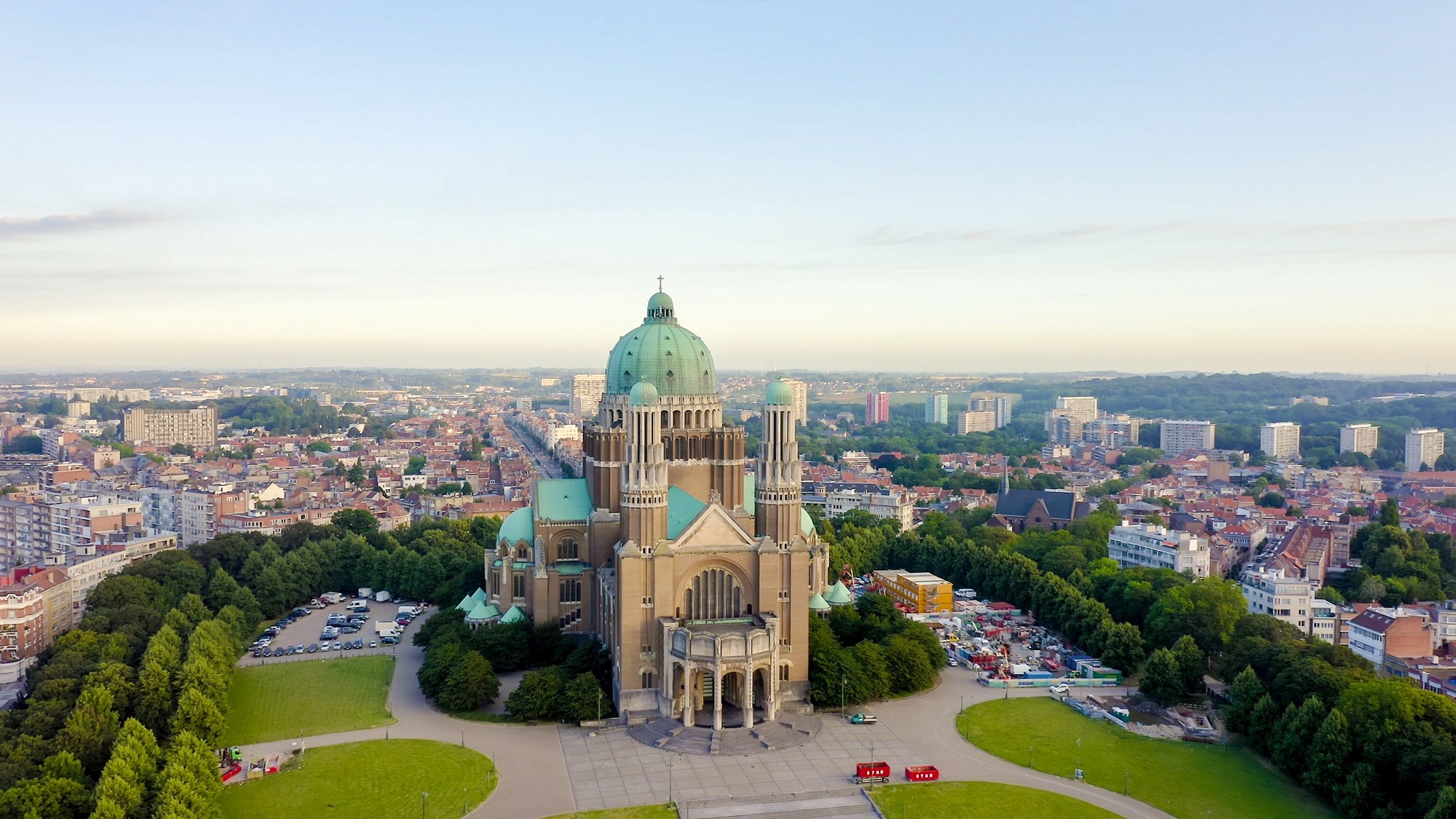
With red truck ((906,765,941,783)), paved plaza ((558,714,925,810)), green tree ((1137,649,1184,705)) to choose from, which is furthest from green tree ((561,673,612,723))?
green tree ((1137,649,1184,705))

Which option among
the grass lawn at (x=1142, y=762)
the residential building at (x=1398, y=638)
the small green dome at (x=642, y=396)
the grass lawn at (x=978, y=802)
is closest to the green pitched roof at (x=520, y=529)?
the small green dome at (x=642, y=396)

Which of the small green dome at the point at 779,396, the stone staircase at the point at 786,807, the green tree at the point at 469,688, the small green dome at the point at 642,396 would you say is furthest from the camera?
the small green dome at the point at 779,396

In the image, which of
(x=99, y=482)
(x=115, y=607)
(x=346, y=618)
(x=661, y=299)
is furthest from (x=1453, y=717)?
(x=99, y=482)

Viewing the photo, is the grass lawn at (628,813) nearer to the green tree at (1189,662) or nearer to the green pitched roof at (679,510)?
the green pitched roof at (679,510)

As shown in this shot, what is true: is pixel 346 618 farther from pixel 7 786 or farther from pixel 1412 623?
pixel 1412 623

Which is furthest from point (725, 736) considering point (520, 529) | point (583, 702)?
point (520, 529)

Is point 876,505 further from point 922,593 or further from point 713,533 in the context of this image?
point 713,533
